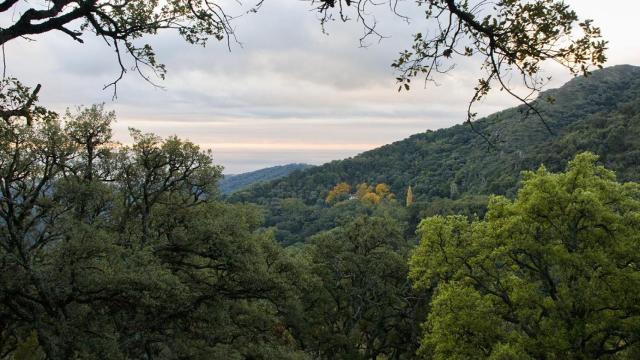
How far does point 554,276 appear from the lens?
58.0 feet

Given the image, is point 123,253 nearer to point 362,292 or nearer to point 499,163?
point 362,292

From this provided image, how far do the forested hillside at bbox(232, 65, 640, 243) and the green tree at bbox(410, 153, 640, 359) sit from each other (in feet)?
178

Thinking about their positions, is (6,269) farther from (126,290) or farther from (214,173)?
(214,173)

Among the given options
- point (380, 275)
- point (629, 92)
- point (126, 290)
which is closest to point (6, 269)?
point (126, 290)

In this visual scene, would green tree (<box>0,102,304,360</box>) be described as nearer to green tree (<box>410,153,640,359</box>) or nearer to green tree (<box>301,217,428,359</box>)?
green tree (<box>301,217,428,359</box>)

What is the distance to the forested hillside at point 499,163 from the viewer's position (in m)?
103

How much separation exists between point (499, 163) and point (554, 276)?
143 meters

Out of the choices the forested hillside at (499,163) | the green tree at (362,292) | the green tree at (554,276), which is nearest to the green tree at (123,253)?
the green tree at (362,292)

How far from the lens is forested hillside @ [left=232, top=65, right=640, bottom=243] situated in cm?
10306

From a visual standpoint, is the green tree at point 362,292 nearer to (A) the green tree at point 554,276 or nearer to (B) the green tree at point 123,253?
(B) the green tree at point 123,253

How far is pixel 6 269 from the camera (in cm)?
1354

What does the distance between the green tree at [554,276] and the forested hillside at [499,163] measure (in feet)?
178

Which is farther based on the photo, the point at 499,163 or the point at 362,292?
the point at 499,163

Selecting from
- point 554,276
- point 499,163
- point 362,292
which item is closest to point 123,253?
point 554,276
